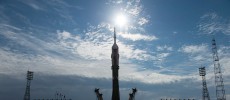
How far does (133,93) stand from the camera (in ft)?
359

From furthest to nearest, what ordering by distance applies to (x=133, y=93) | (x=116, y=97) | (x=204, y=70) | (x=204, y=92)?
(x=204, y=70) → (x=204, y=92) → (x=133, y=93) → (x=116, y=97)

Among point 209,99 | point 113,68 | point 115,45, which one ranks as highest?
point 115,45

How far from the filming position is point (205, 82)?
143m

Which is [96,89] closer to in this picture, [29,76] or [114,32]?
[114,32]

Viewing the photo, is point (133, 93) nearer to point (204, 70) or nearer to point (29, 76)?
point (204, 70)

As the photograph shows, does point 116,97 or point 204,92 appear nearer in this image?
point 116,97

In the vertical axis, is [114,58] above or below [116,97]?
above

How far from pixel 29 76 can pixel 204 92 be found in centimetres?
9199

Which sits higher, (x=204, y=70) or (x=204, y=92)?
(x=204, y=70)

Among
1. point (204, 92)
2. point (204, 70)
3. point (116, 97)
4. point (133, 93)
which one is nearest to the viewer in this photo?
point (116, 97)

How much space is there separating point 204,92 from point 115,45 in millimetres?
57136

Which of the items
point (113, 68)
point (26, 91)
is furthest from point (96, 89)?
point (26, 91)

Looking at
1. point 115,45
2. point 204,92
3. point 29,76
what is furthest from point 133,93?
point 29,76

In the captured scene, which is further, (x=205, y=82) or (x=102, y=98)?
(x=205, y=82)
